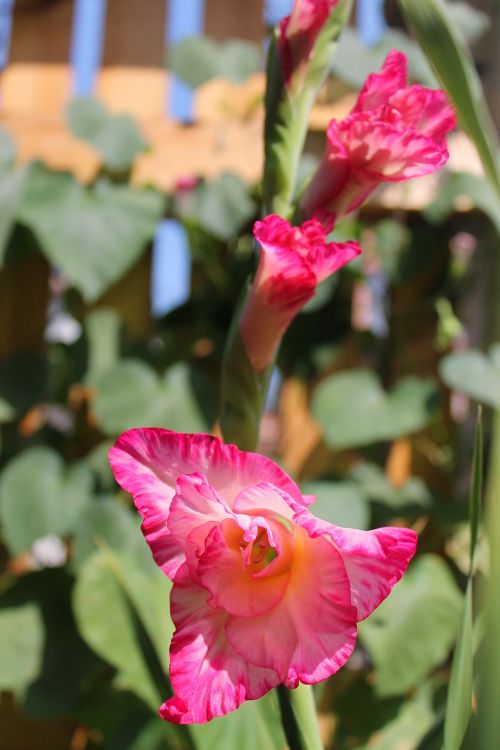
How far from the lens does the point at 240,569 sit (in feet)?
1.02

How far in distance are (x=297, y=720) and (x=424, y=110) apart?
0.90 ft

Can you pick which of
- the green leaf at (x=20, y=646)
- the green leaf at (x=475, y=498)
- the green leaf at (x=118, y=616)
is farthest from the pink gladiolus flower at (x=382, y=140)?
the green leaf at (x=20, y=646)

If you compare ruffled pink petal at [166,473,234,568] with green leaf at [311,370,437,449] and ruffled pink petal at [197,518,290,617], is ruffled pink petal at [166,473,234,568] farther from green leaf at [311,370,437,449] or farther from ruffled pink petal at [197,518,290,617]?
green leaf at [311,370,437,449]

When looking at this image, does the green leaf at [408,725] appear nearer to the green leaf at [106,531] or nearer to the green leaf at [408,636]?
the green leaf at [408,636]

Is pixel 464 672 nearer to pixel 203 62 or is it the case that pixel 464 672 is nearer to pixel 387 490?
pixel 387 490

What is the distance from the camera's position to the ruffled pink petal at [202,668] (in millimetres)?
284

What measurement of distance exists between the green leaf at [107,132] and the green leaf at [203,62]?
→ 4.8 inches

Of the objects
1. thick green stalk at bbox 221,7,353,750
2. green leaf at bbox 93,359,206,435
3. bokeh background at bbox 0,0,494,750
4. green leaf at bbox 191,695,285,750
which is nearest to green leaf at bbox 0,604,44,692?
bokeh background at bbox 0,0,494,750

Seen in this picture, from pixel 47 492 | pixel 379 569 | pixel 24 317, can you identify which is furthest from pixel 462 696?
pixel 24 317

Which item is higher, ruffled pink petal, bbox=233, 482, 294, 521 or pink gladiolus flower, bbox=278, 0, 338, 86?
pink gladiolus flower, bbox=278, 0, 338, 86

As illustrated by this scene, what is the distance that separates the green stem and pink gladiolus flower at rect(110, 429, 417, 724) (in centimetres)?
6

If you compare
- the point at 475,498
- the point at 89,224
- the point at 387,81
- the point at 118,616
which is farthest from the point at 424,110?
the point at 89,224

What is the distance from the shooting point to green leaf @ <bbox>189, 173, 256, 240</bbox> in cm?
128

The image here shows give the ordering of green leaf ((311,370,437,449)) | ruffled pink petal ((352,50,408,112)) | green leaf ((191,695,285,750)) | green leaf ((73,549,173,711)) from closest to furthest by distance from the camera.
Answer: ruffled pink petal ((352,50,408,112))
green leaf ((191,695,285,750))
green leaf ((73,549,173,711))
green leaf ((311,370,437,449))
